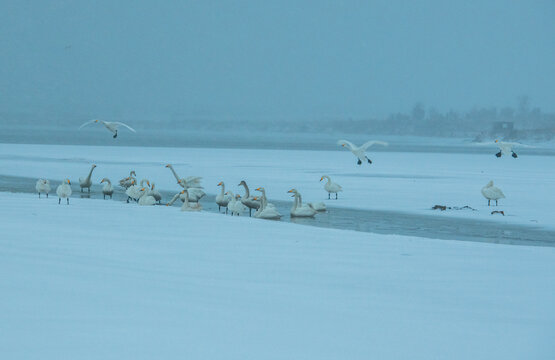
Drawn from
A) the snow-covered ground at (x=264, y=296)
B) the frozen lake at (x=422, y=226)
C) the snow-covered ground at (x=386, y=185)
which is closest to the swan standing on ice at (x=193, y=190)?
the frozen lake at (x=422, y=226)

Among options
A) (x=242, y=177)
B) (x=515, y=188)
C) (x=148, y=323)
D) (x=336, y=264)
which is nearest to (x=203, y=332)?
(x=148, y=323)

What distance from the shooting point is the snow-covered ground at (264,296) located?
239 inches

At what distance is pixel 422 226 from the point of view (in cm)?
1569

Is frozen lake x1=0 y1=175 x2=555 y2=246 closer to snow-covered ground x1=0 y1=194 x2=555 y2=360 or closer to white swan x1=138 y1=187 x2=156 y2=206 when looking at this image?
white swan x1=138 y1=187 x2=156 y2=206

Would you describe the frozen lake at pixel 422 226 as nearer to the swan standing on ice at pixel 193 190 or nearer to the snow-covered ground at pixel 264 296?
the swan standing on ice at pixel 193 190

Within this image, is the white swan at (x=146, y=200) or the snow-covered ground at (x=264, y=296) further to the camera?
the white swan at (x=146, y=200)

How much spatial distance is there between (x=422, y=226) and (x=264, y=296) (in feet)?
27.8

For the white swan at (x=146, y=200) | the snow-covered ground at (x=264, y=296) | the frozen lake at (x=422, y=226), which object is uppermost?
the white swan at (x=146, y=200)

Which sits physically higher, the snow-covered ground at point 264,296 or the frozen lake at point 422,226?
the snow-covered ground at point 264,296

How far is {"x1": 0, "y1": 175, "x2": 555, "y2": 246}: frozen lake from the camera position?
14.1 metres

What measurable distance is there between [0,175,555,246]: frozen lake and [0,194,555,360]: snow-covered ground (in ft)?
6.96

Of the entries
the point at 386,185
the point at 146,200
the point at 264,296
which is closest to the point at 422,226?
the point at 146,200

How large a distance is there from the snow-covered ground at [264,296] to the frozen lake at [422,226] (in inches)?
83.5

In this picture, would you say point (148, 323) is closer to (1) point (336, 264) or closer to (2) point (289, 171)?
(1) point (336, 264)
